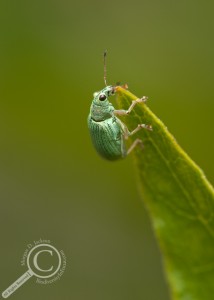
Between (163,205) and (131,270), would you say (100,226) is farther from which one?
(163,205)

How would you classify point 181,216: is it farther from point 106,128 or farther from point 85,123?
point 85,123

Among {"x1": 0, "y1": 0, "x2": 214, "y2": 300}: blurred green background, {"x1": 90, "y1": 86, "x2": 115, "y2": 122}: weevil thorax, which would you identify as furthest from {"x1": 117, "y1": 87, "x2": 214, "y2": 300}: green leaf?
{"x1": 90, "y1": 86, "x2": 115, "y2": 122}: weevil thorax

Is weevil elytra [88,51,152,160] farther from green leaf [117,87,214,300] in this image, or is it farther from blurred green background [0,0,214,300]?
green leaf [117,87,214,300]

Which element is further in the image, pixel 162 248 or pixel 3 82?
pixel 3 82

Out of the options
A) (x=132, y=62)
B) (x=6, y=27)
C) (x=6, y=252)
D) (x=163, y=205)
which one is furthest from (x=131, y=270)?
(x=163, y=205)

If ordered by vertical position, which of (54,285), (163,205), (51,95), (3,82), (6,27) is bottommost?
(163,205)

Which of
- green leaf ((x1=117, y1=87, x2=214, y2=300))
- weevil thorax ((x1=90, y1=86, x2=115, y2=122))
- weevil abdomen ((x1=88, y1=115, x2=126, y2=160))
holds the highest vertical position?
weevil thorax ((x1=90, y1=86, x2=115, y2=122))

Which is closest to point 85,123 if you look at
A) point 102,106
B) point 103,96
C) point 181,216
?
point 102,106
